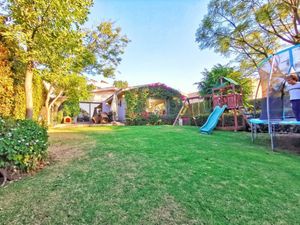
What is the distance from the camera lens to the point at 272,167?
13.5 ft

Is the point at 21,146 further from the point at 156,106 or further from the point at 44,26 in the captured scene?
→ the point at 156,106

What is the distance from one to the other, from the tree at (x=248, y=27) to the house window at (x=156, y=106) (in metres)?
7.56

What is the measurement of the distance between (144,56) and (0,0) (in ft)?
51.8

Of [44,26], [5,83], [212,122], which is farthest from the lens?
[212,122]

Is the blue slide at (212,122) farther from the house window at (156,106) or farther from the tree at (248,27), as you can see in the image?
the house window at (156,106)

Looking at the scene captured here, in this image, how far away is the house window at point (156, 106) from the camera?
18763mm

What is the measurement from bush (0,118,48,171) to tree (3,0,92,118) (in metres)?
2.60

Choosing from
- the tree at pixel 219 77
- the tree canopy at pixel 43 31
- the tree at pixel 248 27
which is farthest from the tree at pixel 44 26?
the tree at pixel 219 77

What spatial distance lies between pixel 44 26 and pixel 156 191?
5080 mm

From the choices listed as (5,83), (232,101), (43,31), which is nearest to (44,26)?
(43,31)

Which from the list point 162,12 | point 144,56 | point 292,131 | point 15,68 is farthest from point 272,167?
point 144,56

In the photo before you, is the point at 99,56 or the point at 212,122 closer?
the point at 212,122

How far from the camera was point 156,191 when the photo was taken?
290 centimetres

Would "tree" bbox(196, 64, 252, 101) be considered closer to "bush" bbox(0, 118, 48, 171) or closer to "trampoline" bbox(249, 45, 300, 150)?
"trampoline" bbox(249, 45, 300, 150)
